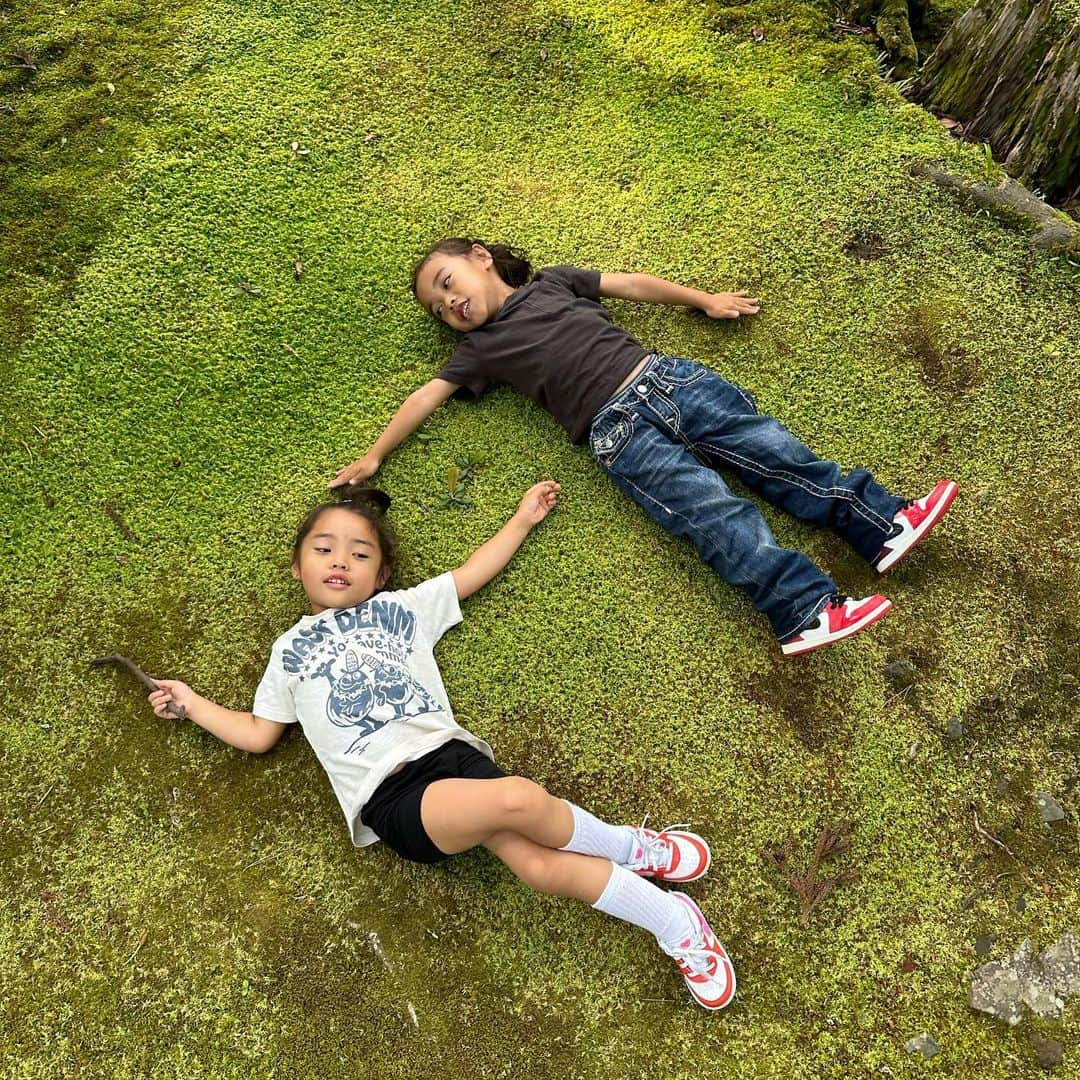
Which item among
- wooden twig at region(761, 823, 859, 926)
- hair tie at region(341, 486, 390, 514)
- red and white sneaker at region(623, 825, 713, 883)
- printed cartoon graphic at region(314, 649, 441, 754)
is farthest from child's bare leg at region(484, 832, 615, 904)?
hair tie at region(341, 486, 390, 514)

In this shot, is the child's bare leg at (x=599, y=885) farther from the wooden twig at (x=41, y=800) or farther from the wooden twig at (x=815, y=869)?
the wooden twig at (x=41, y=800)

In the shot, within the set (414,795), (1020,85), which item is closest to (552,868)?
(414,795)

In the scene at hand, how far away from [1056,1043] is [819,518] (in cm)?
187

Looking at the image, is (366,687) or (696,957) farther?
(366,687)

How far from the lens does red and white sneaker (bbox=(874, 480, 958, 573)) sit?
9.35 ft

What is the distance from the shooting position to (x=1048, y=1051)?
2.35 meters

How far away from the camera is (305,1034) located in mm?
2455

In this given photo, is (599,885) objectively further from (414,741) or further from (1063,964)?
(1063,964)

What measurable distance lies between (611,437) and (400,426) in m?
0.89

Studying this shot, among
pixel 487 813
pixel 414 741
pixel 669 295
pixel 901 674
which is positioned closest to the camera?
pixel 487 813

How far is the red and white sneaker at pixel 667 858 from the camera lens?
255cm

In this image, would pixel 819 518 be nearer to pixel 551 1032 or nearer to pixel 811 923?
pixel 811 923

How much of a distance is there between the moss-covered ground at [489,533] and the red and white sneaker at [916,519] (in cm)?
17

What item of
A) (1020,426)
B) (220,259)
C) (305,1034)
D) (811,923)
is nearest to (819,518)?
(1020,426)
